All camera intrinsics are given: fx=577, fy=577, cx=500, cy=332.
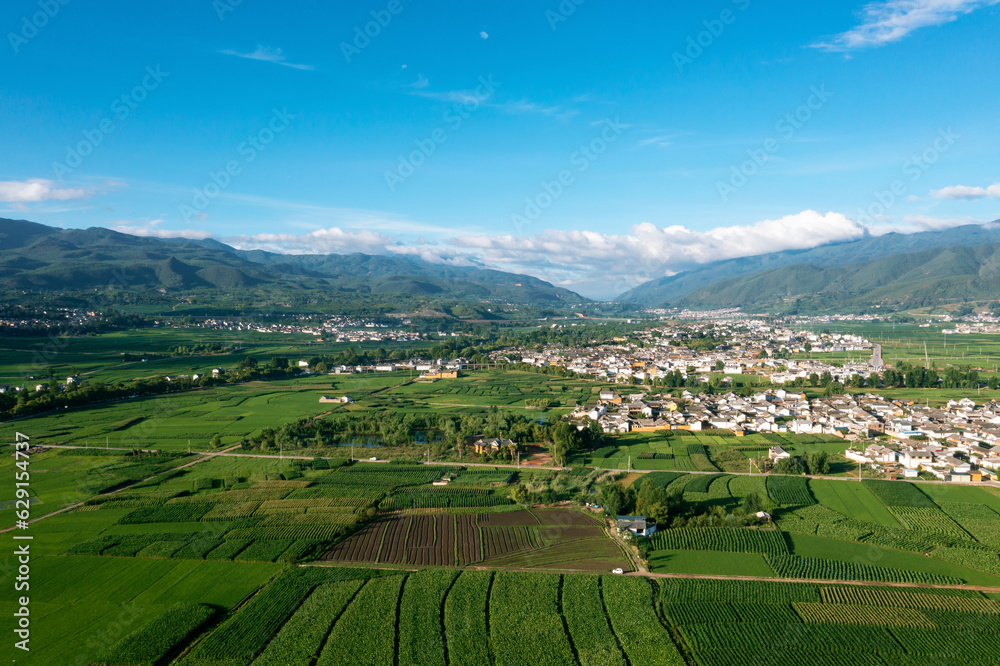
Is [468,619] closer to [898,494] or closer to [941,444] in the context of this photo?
[898,494]

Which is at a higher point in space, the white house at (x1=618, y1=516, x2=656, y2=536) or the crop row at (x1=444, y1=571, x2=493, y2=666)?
the white house at (x1=618, y1=516, x2=656, y2=536)

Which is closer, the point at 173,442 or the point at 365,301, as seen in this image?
the point at 173,442

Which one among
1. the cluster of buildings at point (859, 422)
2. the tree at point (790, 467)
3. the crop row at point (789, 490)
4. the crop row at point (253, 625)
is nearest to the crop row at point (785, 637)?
the crop row at point (789, 490)

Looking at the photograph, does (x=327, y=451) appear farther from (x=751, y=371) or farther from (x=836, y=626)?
(x=751, y=371)

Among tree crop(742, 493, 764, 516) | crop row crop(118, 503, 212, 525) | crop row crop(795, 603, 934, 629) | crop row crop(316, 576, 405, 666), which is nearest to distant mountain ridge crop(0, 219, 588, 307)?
crop row crop(118, 503, 212, 525)

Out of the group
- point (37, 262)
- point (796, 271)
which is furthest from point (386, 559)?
point (796, 271)

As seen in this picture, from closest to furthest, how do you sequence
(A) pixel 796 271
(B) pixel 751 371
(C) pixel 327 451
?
1. (C) pixel 327 451
2. (B) pixel 751 371
3. (A) pixel 796 271

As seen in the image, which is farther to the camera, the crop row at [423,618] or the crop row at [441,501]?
the crop row at [441,501]

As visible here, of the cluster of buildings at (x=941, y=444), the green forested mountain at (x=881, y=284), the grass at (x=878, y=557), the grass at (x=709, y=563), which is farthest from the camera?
the green forested mountain at (x=881, y=284)

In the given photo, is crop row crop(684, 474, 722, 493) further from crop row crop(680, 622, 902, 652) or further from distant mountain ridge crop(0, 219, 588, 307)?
distant mountain ridge crop(0, 219, 588, 307)

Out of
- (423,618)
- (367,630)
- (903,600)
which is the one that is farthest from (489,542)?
(903,600)

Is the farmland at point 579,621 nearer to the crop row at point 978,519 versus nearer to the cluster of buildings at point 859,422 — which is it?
the crop row at point 978,519
